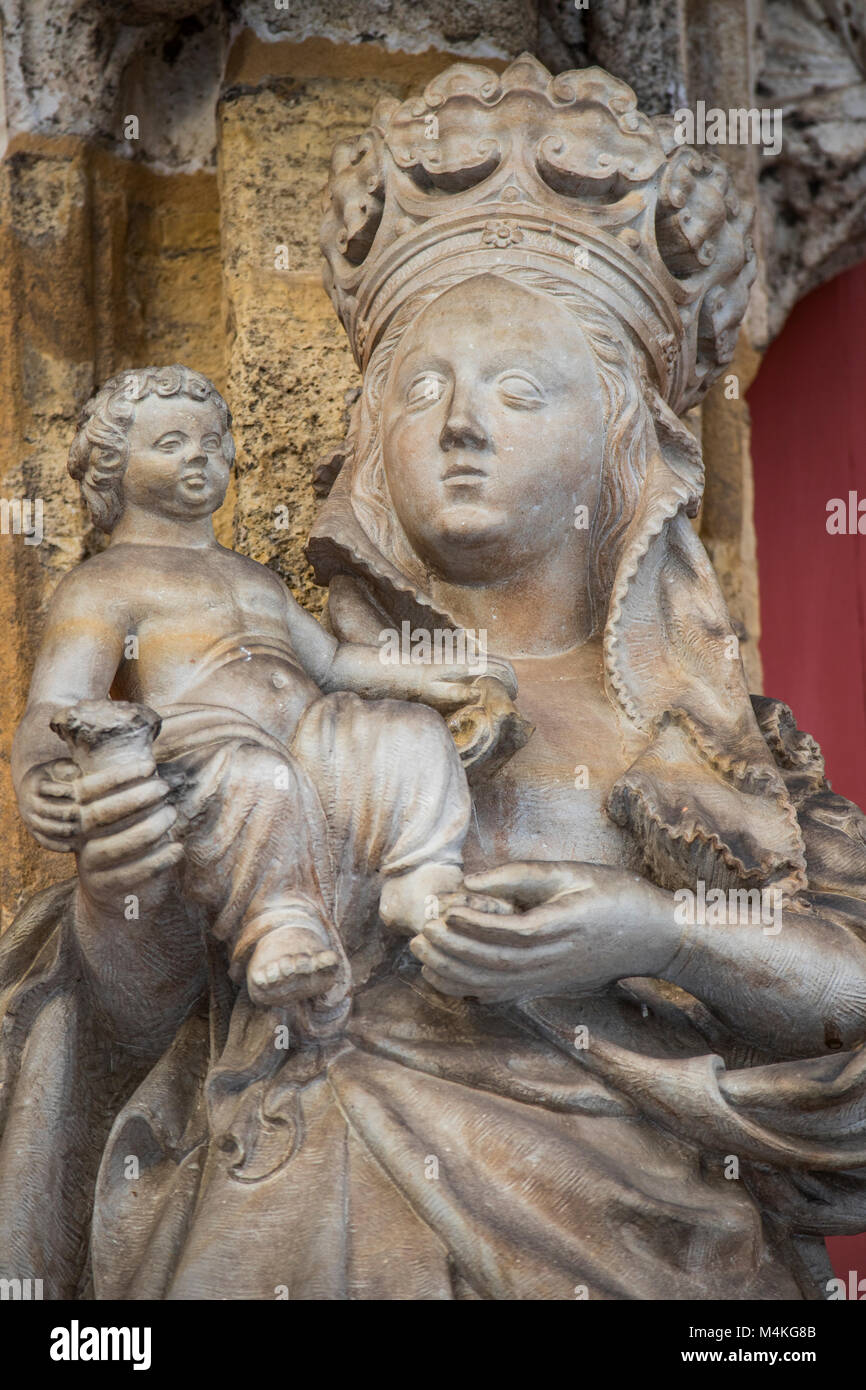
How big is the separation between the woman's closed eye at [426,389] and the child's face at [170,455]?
1.14 feet

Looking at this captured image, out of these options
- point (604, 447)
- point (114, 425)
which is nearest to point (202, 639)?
point (114, 425)

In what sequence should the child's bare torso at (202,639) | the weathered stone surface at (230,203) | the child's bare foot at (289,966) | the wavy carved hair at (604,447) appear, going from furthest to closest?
the weathered stone surface at (230,203) < the wavy carved hair at (604,447) < the child's bare torso at (202,639) < the child's bare foot at (289,966)

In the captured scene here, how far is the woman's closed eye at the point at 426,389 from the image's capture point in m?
3.51

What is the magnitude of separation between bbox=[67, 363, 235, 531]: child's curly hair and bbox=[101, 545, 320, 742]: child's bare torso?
81mm

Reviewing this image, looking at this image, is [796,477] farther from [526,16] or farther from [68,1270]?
[68,1270]

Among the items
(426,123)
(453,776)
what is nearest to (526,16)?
(426,123)

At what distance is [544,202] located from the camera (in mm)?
3654

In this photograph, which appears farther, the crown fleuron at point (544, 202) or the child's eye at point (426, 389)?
the crown fleuron at point (544, 202)

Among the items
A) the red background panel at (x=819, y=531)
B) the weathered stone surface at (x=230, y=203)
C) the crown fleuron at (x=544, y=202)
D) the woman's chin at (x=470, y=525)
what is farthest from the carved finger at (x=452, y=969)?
the red background panel at (x=819, y=531)

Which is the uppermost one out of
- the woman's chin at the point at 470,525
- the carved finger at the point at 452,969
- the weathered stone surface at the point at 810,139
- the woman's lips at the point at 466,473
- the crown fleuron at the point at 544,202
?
the weathered stone surface at the point at 810,139

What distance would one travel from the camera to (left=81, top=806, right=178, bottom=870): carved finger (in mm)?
2844

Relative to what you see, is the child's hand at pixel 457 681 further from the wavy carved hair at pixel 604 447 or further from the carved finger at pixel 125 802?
the carved finger at pixel 125 802

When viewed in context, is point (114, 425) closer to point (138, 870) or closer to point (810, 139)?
point (138, 870)

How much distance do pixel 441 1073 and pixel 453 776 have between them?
351 mm
